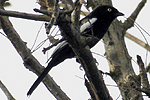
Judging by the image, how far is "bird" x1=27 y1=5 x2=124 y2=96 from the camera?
13.6 feet

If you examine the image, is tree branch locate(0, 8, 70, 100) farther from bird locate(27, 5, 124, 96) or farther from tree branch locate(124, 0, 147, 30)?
tree branch locate(124, 0, 147, 30)

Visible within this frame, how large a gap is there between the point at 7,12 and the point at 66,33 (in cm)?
51

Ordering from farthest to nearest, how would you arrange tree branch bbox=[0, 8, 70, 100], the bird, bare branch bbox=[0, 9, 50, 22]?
the bird
tree branch bbox=[0, 8, 70, 100]
bare branch bbox=[0, 9, 50, 22]

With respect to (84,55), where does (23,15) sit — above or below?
above

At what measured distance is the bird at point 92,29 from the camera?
4.16 meters

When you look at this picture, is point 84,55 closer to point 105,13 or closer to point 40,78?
point 40,78

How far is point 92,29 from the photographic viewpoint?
13.3 feet

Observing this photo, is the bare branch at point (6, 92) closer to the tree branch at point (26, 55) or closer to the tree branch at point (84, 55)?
the tree branch at point (26, 55)

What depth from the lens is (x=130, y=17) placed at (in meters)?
4.23

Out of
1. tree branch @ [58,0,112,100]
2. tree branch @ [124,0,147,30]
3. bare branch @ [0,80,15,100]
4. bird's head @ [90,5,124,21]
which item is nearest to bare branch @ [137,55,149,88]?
tree branch @ [58,0,112,100]

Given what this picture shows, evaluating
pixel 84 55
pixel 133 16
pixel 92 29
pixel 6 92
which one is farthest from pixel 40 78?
pixel 133 16

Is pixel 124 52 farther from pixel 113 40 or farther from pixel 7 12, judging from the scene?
pixel 7 12

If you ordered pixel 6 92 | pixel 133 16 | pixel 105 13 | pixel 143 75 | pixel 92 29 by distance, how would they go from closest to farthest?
pixel 143 75 → pixel 6 92 → pixel 92 29 → pixel 133 16 → pixel 105 13

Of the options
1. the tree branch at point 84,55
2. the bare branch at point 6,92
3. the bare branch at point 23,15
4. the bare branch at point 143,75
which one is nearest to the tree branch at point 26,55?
the bare branch at point 6,92
